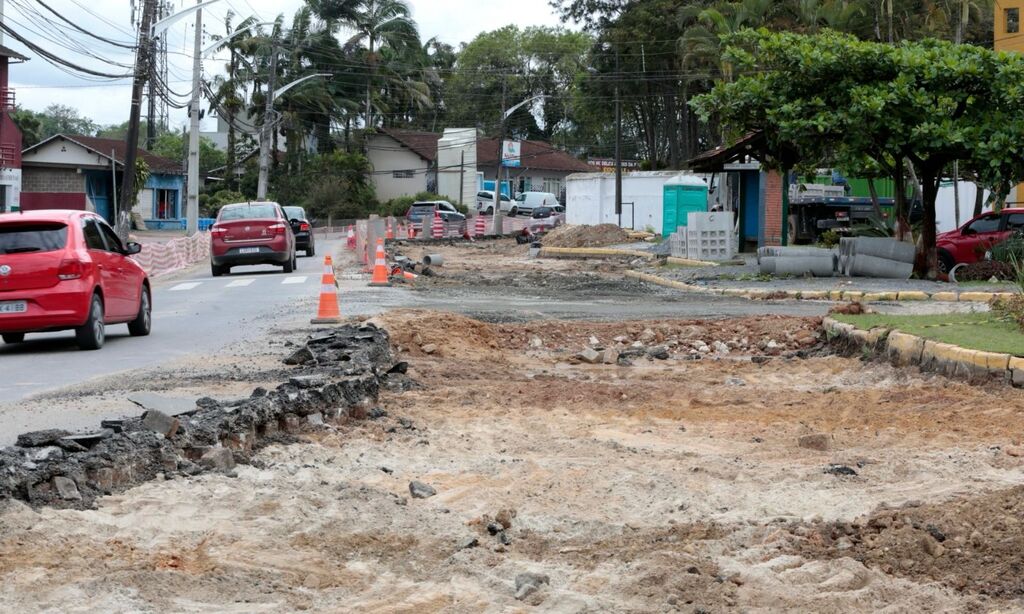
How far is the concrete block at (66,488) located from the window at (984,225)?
934 inches

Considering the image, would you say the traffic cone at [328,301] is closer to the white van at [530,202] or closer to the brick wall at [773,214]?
the brick wall at [773,214]

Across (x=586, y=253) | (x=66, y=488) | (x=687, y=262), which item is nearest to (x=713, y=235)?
(x=687, y=262)

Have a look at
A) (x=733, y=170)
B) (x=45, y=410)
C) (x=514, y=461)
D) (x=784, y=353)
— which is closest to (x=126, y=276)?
(x=45, y=410)

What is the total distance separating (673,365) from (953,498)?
705 centimetres

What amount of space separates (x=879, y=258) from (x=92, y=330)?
55.0ft

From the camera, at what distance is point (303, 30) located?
240ft

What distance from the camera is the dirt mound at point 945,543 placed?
17.2ft

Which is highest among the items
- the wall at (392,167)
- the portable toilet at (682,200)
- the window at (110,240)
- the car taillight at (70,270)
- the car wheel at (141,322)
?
the wall at (392,167)

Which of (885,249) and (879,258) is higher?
(885,249)

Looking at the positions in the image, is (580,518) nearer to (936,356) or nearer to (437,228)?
(936,356)

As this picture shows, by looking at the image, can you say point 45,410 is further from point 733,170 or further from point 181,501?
point 733,170

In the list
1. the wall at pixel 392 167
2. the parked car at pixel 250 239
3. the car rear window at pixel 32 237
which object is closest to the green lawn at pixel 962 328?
the car rear window at pixel 32 237

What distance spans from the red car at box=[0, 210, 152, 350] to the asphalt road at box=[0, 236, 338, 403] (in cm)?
35

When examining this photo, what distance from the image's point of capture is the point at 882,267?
25375mm
